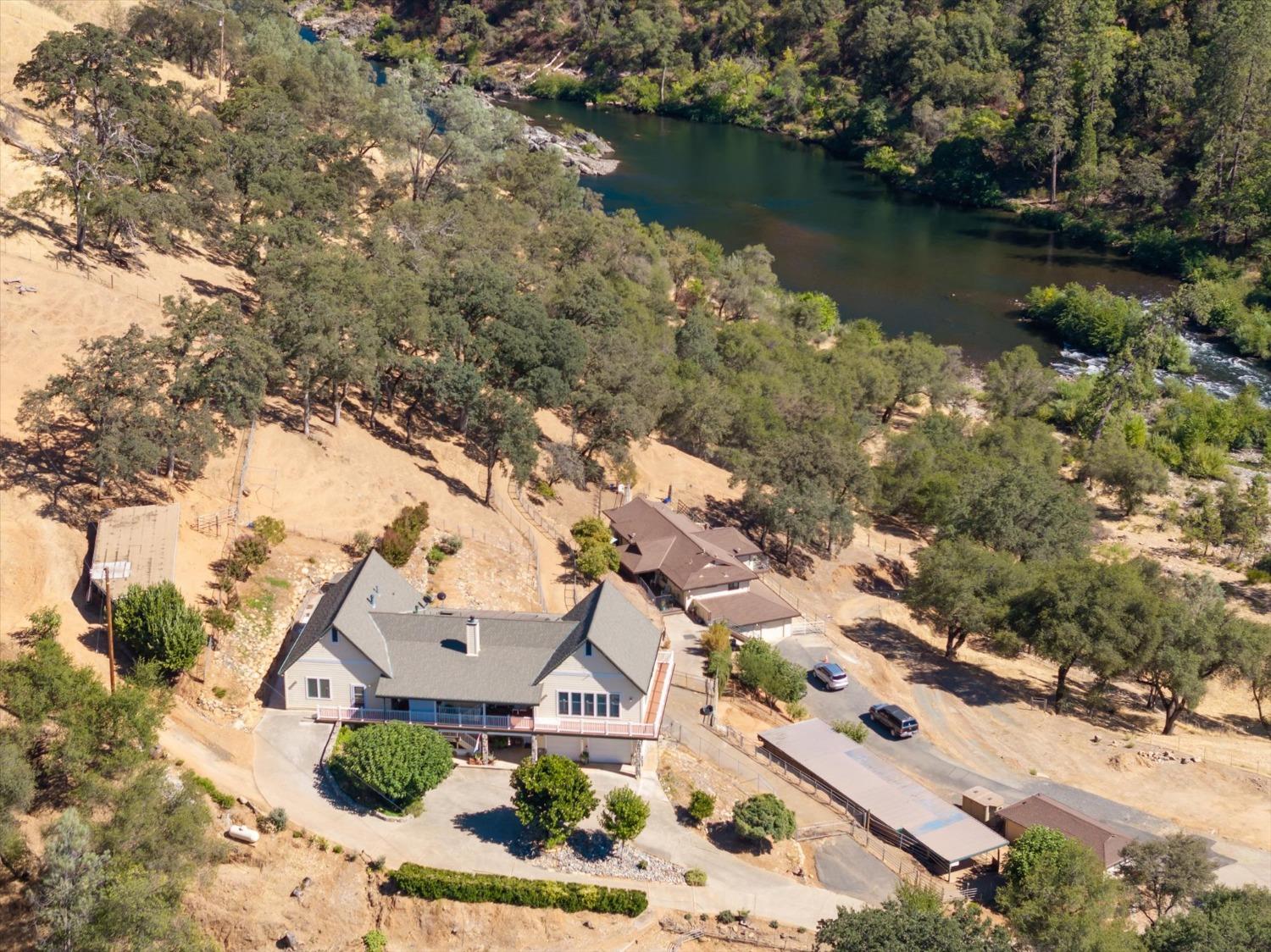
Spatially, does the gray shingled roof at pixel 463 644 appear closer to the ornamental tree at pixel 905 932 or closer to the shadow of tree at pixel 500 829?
the shadow of tree at pixel 500 829

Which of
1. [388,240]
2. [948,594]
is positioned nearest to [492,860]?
[948,594]

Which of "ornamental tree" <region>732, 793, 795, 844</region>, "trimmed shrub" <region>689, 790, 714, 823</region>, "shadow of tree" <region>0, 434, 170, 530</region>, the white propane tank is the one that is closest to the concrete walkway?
"trimmed shrub" <region>689, 790, 714, 823</region>

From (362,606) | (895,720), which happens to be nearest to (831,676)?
(895,720)

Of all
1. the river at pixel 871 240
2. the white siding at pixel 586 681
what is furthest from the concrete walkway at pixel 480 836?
the river at pixel 871 240

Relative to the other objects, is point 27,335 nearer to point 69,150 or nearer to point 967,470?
point 69,150

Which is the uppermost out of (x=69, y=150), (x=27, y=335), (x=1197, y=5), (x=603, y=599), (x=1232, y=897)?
(x=1197, y=5)

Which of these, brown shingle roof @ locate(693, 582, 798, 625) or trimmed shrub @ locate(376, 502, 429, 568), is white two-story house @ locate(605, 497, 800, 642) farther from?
trimmed shrub @ locate(376, 502, 429, 568)

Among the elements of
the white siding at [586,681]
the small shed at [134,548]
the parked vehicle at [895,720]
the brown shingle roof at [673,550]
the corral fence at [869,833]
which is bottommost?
the parked vehicle at [895,720]
